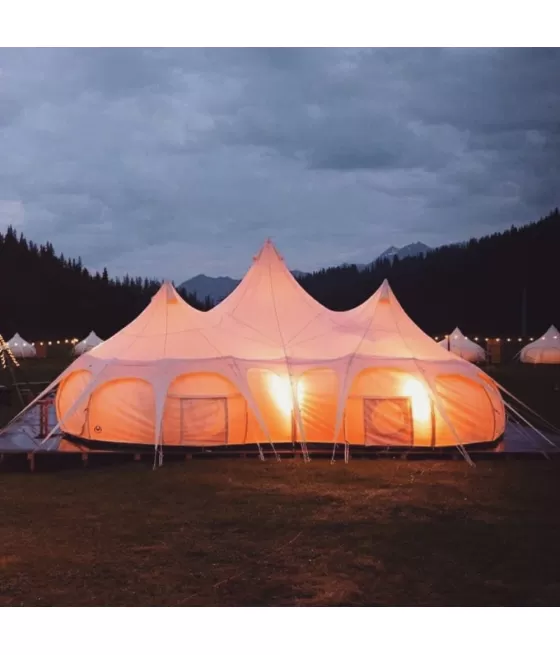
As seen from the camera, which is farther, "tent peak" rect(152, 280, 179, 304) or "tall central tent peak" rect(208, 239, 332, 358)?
"tent peak" rect(152, 280, 179, 304)

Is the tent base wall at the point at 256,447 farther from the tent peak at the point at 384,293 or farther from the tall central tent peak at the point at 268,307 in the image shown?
the tent peak at the point at 384,293

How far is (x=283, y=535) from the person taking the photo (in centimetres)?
766

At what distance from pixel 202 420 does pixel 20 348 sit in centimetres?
3416

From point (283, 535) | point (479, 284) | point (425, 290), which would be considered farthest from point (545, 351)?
point (425, 290)

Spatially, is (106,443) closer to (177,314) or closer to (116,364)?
(116,364)

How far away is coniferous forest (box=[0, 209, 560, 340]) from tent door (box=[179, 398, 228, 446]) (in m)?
50.4

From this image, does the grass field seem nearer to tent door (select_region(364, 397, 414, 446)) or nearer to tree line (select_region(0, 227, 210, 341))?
tent door (select_region(364, 397, 414, 446))

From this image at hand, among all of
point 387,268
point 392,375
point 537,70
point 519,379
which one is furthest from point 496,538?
point 387,268

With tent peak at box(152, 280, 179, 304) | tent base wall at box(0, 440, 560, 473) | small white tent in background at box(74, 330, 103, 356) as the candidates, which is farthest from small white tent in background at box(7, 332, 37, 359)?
tent base wall at box(0, 440, 560, 473)

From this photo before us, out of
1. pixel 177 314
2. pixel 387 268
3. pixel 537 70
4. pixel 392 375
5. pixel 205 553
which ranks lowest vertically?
pixel 205 553

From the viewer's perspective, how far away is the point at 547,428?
47.3 ft

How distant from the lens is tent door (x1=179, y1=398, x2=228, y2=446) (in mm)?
11828

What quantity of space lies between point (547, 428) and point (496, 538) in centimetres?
743

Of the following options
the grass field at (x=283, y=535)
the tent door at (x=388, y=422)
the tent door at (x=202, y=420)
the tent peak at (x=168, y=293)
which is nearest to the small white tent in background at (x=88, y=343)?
Answer: the tent peak at (x=168, y=293)
